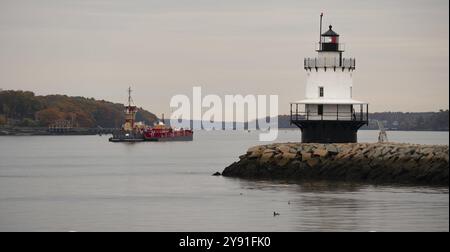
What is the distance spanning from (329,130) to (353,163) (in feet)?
11.6

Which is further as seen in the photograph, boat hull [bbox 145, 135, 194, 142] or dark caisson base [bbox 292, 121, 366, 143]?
boat hull [bbox 145, 135, 194, 142]

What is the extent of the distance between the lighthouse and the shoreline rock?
5.06ft

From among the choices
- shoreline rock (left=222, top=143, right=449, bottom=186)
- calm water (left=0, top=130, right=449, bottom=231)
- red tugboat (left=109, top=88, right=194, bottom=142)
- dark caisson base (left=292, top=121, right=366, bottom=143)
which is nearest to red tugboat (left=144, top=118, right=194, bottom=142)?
red tugboat (left=109, top=88, right=194, bottom=142)

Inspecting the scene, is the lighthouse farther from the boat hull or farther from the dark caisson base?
the boat hull

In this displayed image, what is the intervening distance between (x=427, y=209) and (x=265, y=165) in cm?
1511

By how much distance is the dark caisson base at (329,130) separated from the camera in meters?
56.6

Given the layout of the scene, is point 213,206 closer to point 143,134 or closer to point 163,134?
point 143,134

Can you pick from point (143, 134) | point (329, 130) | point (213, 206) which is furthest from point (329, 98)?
point (143, 134)

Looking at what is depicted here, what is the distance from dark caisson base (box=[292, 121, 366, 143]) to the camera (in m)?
56.6

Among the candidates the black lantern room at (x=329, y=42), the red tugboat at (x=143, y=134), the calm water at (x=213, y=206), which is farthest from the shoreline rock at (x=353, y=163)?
the red tugboat at (x=143, y=134)
